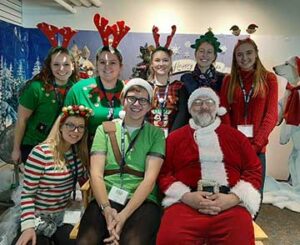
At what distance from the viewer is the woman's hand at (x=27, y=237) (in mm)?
2012

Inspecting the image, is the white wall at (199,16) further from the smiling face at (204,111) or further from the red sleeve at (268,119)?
the smiling face at (204,111)

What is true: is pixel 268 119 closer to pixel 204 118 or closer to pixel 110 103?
pixel 204 118

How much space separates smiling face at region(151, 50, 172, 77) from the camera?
8.79 feet

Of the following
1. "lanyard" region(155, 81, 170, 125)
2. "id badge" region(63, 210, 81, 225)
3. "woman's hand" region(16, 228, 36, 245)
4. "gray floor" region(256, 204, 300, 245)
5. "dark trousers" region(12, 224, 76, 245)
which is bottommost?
"gray floor" region(256, 204, 300, 245)

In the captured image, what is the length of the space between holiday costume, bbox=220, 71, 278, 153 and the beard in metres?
0.29

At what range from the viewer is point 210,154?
7.34ft

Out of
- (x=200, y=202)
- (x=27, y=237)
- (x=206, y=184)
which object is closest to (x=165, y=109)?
(x=206, y=184)

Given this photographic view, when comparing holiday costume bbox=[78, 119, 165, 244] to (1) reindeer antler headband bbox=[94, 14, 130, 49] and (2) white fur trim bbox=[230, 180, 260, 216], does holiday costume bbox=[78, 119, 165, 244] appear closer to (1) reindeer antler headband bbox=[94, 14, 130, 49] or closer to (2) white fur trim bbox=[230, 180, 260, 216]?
(2) white fur trim bbox=[230, 180, 260, 216]

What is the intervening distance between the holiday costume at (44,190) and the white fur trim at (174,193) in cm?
58

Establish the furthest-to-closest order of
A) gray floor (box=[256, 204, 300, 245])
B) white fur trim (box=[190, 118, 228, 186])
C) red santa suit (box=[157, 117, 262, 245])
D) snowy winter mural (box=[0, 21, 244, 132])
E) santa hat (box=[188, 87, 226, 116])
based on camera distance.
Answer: snowy winter mural (box=[0, 21, 244, 132]) < gray floor (box=[256, 204, 300, 245]) < santa hat (box=[188, 87, 226, 116]) < white fur trim (box=[190, 118, 228, 186]) < red santa suit (box=[157, 117, 262, 245])

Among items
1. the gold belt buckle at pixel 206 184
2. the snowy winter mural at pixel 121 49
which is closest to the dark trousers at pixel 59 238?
the gold belt buckle at pixel 206 184

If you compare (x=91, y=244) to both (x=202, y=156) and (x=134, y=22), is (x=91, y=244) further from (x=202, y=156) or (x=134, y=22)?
(x=134, y=22)

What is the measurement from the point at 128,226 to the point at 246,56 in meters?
1.45

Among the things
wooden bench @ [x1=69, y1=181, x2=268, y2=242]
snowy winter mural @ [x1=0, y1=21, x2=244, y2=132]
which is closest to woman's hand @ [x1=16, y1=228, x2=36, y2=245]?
wooden bench @ [x1=69, y1=181, x2=268, y2=242]
